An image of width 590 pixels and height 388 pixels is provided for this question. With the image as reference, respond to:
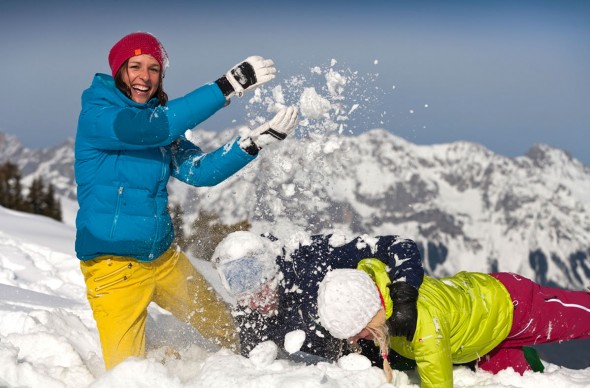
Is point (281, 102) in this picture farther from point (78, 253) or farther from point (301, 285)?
point (78, 253)

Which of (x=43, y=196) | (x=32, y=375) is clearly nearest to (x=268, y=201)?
(x=32, y=375)

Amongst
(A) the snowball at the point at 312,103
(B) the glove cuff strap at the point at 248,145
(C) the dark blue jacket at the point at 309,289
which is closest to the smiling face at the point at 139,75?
(B) the glove cuff strap at the point at 248,145

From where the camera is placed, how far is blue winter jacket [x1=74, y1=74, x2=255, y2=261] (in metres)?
3.54

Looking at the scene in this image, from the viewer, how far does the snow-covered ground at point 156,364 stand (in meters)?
3.35

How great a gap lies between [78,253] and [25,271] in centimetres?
306

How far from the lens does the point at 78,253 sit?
3.76 metres

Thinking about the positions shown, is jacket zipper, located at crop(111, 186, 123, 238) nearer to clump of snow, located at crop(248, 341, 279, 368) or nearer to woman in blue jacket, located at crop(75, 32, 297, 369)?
woman in blue jacket, located at crop(75, 32, 297, 369)

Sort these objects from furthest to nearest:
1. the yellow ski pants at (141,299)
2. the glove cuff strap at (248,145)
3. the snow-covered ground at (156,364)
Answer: the glove cuff strap at (248,145)
the yellow ski pants at (141,299)
the snow-covered ground at (156,364)

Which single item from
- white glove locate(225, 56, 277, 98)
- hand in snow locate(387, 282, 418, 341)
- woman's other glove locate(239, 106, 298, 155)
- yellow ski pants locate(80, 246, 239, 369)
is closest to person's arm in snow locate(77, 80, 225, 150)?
white glove locate(225, 56, 277, 98)

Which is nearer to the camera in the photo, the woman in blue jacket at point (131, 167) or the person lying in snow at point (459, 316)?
the person lying in snow at point (459, 316)

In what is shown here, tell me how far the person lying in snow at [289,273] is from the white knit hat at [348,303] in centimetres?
33

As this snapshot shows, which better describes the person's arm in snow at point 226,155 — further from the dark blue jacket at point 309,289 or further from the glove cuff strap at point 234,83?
the dark blue jacket at point 309,289

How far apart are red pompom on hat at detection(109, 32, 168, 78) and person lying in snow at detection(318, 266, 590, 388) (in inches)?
64.4

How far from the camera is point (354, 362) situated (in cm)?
358
